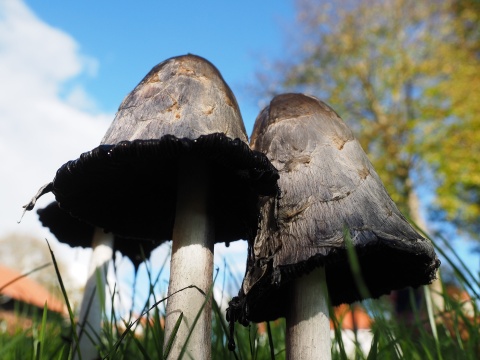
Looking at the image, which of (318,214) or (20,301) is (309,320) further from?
(20,301)

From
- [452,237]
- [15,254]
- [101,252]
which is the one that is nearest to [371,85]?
[452,237]

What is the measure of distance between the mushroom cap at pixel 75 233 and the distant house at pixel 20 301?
1.06 ft

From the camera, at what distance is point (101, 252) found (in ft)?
8.19

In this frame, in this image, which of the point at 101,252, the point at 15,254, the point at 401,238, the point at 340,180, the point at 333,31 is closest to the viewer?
the point at 401,238

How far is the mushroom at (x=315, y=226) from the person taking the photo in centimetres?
109

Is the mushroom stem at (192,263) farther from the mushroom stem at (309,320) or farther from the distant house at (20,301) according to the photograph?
the distant house at (20,301)

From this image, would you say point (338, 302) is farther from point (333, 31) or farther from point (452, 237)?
point (333, 31)

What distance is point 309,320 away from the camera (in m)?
1.19

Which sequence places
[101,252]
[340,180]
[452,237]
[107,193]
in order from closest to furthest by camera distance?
1. [340,180]
2. [107,193]
3. [101,252]
4. [452,237]

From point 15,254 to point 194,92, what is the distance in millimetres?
21793

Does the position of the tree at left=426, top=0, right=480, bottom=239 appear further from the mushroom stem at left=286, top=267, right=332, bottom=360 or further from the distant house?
the mushroom stem at left=286, top=267, right=332, bottom=360

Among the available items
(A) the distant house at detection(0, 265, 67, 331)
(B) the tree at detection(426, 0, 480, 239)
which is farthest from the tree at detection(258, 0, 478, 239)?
(A) the distant house at detection(0, 265, 67, 331)

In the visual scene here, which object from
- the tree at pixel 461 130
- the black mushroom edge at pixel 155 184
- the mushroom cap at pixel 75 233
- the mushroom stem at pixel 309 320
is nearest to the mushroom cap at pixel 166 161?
the black mushroom edge at pixel 155 184

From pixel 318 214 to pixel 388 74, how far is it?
9990mm
